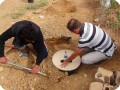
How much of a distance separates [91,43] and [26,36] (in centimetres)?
107

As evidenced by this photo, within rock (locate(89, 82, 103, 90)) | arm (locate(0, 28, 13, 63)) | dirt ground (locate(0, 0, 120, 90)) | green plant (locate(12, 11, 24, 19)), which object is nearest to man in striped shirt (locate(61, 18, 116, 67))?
dirt ground (locate(0, 0, 120, 90))

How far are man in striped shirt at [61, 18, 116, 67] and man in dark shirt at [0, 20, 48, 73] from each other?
47 centimetres

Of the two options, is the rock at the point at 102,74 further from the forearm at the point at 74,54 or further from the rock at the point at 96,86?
the forearm at the point at 74,54

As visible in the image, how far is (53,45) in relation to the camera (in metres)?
5.69

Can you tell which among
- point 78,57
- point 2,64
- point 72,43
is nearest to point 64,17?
point 72,43

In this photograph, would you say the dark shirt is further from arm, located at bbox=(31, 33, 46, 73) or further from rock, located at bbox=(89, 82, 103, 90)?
rock, located at bbox=(89, 82, 103, 90)

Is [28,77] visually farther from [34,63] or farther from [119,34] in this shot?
[119,34]

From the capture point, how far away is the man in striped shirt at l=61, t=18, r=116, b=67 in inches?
191

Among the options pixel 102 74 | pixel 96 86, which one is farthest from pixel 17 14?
pixel 96 86

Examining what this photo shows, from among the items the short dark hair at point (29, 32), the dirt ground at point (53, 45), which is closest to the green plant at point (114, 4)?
the dirt ground at point (53, 45)

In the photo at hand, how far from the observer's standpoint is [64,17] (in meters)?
6.41

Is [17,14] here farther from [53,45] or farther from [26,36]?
[26,36]

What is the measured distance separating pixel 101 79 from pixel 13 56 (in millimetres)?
1606

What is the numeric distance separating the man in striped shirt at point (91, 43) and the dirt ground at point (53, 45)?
0.19 metres
